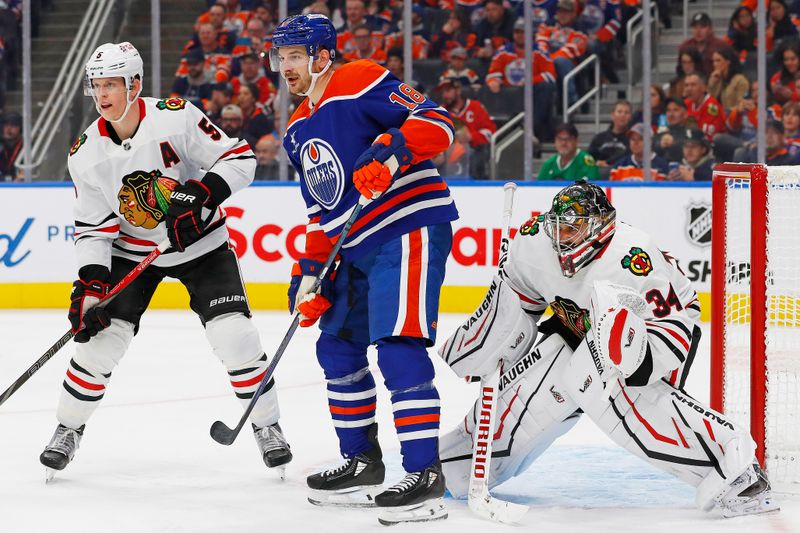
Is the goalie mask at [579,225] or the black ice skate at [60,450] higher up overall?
the goalie mask at [579,225]

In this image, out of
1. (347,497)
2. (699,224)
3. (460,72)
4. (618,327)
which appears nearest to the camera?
(618,327)

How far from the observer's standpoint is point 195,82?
7309 mm

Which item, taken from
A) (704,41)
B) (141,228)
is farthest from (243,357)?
(704,41)

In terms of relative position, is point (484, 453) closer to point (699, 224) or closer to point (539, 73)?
point (699, 224)

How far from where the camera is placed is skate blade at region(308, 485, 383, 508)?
300cm

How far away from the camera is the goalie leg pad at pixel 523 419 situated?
2.97 metres

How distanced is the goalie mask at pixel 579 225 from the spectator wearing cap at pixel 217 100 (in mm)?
4780

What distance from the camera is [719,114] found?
6.76 metres

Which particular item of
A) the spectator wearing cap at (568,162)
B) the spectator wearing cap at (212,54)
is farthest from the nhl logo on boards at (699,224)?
the spectator wearing cap at (212,54)

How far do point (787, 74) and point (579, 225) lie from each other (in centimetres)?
429

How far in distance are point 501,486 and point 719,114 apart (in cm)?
410

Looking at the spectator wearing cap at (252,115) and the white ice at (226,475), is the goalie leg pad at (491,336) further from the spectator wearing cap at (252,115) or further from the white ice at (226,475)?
the spectator wearing cap at (252,115)

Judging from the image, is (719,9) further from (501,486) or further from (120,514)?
(120,514)

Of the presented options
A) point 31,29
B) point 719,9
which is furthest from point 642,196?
point 31,29
